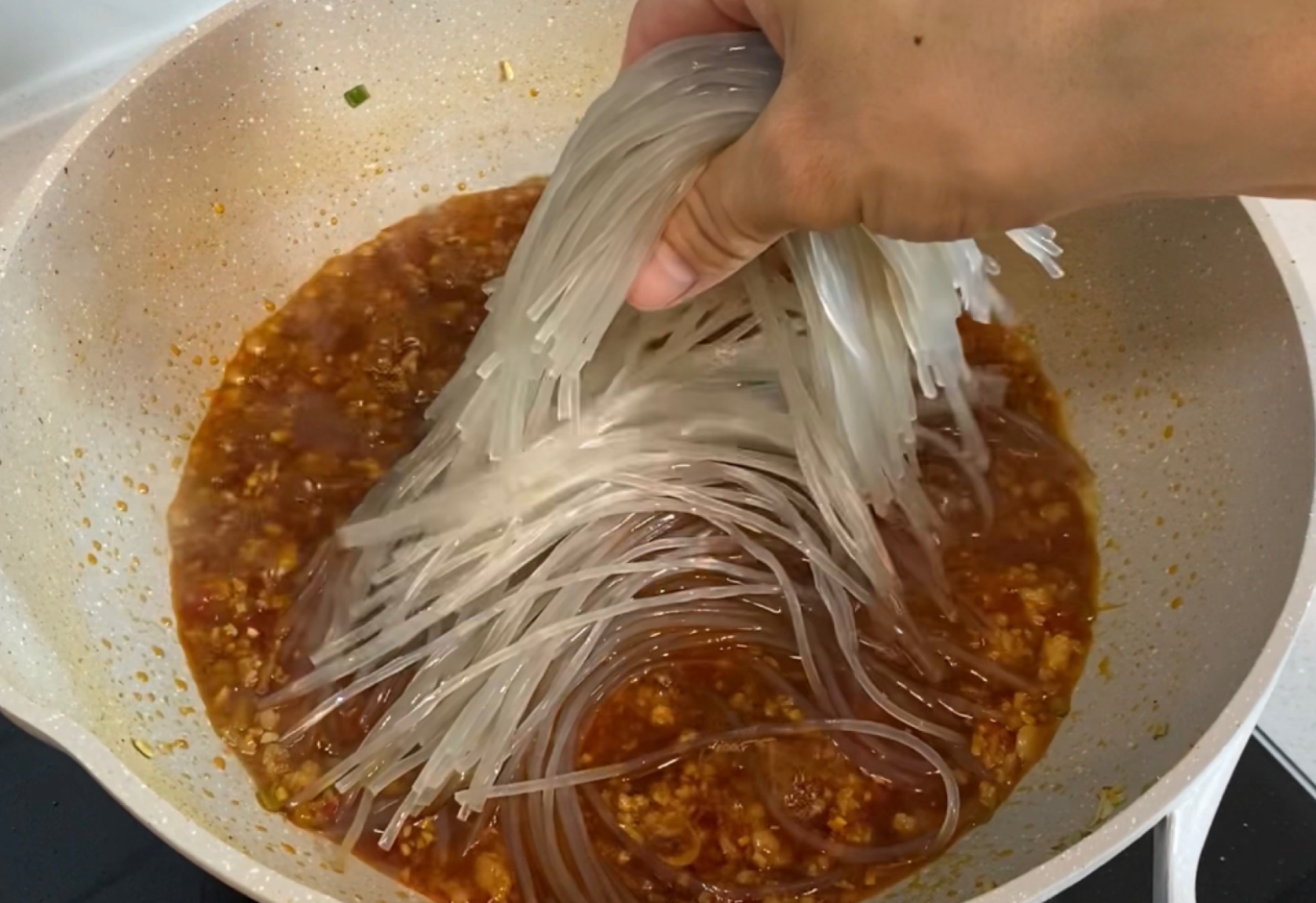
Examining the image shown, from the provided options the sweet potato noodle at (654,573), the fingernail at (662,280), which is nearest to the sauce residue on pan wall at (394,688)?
the sweet potato noodle at (654,573)

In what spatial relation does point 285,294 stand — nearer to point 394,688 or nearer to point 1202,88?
point 394,688

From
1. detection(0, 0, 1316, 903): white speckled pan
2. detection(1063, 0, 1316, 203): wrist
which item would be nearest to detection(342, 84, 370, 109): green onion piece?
detection(0, 0, 1316, 903): white speckled pan

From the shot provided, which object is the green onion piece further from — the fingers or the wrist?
the wrist

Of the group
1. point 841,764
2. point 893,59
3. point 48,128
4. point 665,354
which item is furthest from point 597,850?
point 48,128

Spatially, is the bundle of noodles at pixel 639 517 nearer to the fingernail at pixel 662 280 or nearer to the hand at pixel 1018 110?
→ the fingernail at pixel 662 280

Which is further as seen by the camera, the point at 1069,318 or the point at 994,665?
the point at 1069,318

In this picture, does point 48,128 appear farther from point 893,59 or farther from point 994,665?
point 994,665
